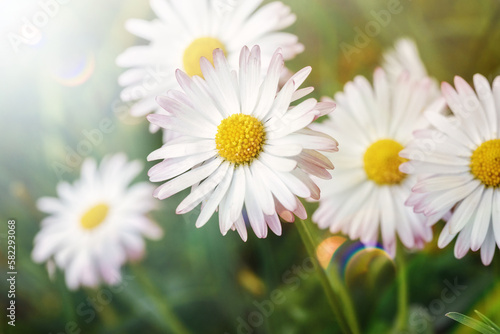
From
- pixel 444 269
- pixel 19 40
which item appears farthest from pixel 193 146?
pixel 19 40

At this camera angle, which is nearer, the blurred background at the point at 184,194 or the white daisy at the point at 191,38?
the white daisy at the point at 191,38

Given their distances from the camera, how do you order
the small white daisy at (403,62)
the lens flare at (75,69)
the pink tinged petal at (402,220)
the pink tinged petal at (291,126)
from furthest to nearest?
1. the lens flare at (75,69)
2. the small white daisy at (403,62)
3. the pink tinged petal at (402,220)
4. the pink tinged petal at (291,126)

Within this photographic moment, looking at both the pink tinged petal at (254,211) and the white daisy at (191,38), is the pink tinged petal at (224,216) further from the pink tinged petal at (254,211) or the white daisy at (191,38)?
the white daisy at (191,38)

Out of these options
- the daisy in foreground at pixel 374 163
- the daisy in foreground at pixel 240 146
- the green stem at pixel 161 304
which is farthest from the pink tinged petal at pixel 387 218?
the green stem at pixel 161 304

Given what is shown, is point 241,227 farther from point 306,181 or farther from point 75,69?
point 75,69

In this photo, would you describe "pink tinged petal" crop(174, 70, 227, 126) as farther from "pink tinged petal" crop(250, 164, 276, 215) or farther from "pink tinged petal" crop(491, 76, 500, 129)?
"pink tinged petal" crop(491, 76, 500, 129)

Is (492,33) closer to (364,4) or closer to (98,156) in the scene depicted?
(364,4)

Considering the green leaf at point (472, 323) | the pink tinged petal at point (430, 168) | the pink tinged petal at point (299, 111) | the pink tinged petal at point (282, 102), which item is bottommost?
the green leaf at point (472, 323)
